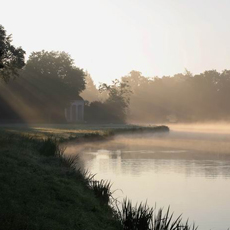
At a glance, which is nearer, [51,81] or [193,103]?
[51,81]

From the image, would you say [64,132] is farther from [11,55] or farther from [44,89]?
[44,89]

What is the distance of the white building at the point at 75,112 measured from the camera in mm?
100113

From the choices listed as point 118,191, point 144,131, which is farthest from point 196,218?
point 144,131

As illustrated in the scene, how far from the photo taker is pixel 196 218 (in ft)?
57.6

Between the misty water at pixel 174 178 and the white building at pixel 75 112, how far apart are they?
181 ft

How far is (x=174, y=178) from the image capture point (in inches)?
1085

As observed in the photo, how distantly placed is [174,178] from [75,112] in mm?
76043

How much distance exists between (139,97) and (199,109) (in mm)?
23064

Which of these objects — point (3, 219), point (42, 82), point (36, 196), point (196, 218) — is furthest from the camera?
point (42, 82)

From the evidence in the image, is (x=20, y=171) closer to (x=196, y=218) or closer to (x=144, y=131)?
(x=196, y=218)

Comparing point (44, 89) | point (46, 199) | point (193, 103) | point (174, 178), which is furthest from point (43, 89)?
point (193, 103)

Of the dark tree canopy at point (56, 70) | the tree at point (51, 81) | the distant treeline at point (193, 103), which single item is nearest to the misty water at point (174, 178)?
the tree at point (51, 81)

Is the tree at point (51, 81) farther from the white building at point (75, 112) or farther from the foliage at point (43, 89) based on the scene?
the white building at point (75, 112)

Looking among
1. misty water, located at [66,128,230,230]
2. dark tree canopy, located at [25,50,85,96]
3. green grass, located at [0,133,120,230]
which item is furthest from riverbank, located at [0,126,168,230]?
dark tree canopy, located at [25,50,85,96]
